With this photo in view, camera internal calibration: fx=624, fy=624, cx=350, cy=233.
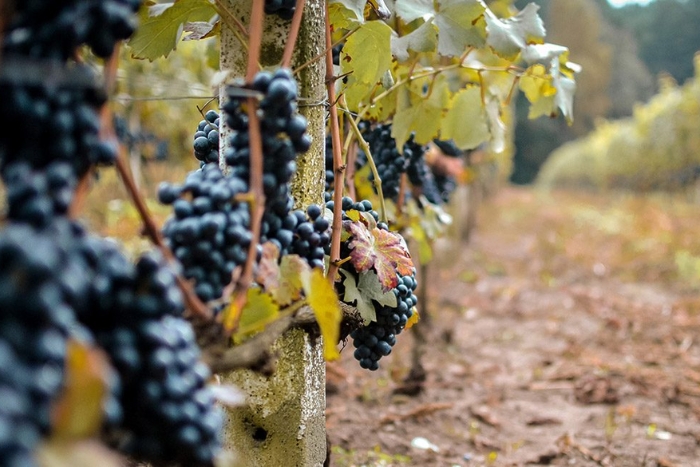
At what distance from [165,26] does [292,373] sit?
3.23 ft

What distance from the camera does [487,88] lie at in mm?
2445

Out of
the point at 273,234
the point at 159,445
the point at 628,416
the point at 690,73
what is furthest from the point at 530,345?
the point at 690,73

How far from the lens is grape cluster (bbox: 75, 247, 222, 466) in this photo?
829 mm

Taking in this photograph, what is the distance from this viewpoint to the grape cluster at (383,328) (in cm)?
175

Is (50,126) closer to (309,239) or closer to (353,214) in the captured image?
(309,239)

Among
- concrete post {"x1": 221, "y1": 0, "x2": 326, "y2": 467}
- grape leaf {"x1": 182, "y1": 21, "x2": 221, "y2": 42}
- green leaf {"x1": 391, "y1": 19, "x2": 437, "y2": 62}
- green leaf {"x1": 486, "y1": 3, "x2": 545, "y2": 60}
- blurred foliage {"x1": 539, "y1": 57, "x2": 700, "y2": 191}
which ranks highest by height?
blurred foliage {"x1": 539, "y1": 57, "x2": 700, "y2": 191}

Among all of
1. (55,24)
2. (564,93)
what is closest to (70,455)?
(55,24)

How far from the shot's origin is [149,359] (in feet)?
2.74

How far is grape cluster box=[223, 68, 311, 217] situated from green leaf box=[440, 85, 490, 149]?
1284mm

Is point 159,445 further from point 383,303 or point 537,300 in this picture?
point 537,300

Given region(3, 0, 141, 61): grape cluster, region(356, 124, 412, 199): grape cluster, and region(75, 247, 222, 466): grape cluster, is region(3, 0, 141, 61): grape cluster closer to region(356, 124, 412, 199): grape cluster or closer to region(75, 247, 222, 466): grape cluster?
region(75, 247, 222, 466): grape cluster

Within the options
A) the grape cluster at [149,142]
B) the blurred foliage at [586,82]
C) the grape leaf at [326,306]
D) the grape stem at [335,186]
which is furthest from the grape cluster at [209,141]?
the blurred foliage at [586,82]

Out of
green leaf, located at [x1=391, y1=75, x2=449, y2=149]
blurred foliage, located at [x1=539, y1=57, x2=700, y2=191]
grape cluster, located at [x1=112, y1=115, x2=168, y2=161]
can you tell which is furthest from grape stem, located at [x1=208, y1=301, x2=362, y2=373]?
blurred foliage, located at [x1=539, y1=57, x2=700, y2=191]

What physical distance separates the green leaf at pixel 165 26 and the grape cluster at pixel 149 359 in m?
0.96
